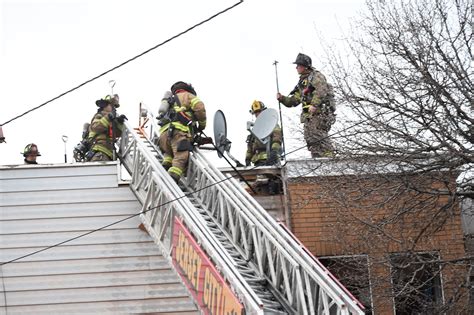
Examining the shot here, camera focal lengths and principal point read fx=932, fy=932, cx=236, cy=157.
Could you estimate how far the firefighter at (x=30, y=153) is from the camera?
14.5 m

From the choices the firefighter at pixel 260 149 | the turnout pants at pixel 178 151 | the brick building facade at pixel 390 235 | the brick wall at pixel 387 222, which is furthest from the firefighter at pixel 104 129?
the brick wall at pixel 387 222

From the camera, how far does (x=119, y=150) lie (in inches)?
545

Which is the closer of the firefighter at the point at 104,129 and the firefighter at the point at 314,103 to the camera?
the firefighter at the point at 314,103

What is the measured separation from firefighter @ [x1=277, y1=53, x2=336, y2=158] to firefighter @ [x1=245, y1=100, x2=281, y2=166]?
20.8 inches

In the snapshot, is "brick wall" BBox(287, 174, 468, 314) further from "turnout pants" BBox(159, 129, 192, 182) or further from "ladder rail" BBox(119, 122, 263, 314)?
"ladder rail" BBox(119, 122, 263, 314)

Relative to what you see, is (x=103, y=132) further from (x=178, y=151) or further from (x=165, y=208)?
(x=165, y=208)

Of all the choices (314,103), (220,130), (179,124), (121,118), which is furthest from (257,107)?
(179,124)

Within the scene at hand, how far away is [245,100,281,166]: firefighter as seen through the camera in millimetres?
13539

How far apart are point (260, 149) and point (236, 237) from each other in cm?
328

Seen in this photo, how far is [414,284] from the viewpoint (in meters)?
11.5

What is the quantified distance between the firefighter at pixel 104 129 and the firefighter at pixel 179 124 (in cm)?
143

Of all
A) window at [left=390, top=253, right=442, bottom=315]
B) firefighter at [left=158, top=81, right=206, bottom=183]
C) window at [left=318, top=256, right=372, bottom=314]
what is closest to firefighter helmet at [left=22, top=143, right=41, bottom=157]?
firefighter at [left=158, top=81, right=206, bottom=183]

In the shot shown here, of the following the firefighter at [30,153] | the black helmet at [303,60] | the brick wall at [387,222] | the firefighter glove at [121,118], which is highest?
the black helmet at [303,60]

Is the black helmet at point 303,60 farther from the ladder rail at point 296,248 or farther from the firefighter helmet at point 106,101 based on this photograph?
the firefighter helmet at point 106,101
